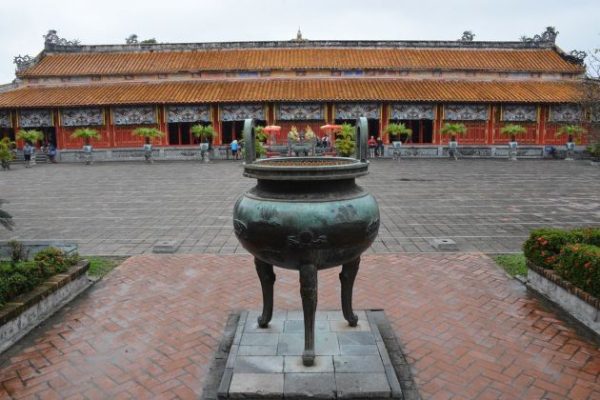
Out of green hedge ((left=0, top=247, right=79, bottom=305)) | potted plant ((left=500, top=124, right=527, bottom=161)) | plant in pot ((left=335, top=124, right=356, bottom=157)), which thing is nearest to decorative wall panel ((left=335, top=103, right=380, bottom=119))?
plant in pot ((left=335, top=124, right=356, bottom=157))

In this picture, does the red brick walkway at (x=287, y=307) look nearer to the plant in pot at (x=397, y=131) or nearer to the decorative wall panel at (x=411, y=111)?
the plant in pot at (x=397, y=131)

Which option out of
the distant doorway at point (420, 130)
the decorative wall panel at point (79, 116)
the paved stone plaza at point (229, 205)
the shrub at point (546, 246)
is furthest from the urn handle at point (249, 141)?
the decorative wall panel at point (79, 116)

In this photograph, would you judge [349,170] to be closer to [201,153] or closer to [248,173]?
[248,173]

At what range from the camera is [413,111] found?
27.2m

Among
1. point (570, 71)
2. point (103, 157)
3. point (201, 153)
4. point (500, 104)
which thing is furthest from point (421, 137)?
point (103, 157)

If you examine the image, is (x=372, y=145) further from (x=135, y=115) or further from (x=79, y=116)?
(x=79, y=116)

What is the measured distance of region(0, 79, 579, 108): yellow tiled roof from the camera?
26219mm

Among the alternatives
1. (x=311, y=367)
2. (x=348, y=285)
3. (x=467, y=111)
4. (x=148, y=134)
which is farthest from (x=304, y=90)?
(x=311, y=367)

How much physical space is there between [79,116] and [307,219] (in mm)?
27497

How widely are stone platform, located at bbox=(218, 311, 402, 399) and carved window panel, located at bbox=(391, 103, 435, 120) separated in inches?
937

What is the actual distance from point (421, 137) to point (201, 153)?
1327 cm

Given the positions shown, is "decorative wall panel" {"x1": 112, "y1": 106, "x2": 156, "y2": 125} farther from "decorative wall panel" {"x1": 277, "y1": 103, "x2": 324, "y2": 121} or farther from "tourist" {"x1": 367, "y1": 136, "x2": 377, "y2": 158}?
"tourist" {"x1": 367, "y1": 136, "x2": 377, "y2": 158}

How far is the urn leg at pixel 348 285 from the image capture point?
14.2 feet

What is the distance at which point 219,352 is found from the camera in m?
4.23
